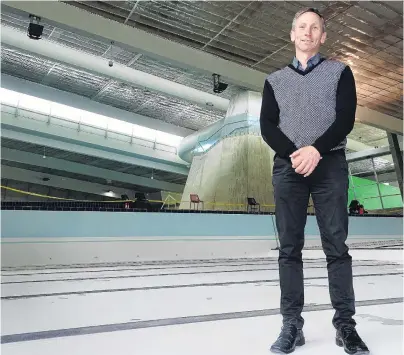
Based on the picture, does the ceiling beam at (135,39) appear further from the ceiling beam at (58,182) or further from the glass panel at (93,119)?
the ceiling beam at (58,182)

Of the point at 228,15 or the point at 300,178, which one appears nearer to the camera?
the point at 300,178

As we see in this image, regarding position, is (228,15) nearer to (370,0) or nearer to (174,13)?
(174,13)

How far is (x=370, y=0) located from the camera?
273 inches

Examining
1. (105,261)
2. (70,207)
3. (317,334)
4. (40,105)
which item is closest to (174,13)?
(70,207)

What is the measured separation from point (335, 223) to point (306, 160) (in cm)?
28

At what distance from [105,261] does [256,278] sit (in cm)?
378

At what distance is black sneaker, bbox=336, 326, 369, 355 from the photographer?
1175 mm

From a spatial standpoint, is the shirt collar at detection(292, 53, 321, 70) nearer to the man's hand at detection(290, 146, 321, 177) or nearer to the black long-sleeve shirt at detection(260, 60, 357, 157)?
the black long-sleeve shirt at detection(260, 60, 357, 157)

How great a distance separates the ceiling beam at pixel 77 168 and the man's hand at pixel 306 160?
59.7 feet

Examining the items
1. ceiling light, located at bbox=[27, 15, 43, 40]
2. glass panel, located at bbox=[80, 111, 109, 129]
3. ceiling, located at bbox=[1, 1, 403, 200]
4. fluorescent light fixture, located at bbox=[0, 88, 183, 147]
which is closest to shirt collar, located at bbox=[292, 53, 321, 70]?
ceiling, located at bbox=[1, 1, 403, 200]

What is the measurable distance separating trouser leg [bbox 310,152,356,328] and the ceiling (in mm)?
6565

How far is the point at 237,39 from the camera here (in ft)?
27.7

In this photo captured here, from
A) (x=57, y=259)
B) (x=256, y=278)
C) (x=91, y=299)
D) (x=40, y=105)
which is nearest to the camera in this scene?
(x=91, y=299)

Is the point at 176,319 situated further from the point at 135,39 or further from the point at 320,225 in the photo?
the point at 135,39
